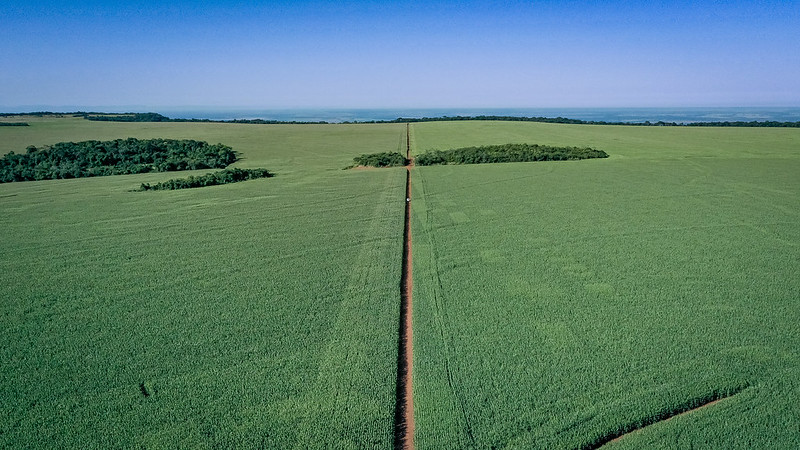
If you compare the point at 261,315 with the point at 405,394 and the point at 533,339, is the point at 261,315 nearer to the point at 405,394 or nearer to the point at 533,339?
the point at 405,394

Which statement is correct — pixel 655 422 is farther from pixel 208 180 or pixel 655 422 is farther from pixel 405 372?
pixel 208 180

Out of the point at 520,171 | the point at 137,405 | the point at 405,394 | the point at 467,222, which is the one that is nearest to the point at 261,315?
the point at 137,405

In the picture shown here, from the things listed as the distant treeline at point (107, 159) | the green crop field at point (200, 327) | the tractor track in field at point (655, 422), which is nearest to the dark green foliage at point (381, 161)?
the distant treeline at point (107, 159)

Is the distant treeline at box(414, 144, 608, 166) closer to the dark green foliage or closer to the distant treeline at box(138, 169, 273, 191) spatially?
the dark green foliage

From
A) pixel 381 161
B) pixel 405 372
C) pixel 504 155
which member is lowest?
pixel 405 372

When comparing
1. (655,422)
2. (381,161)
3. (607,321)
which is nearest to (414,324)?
(607,321)

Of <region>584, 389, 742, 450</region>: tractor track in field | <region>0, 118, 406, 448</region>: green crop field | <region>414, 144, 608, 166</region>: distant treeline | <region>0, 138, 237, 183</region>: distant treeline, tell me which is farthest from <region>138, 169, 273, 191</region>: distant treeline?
<region>584, 389, 742, 450</region>: tractor track in field
